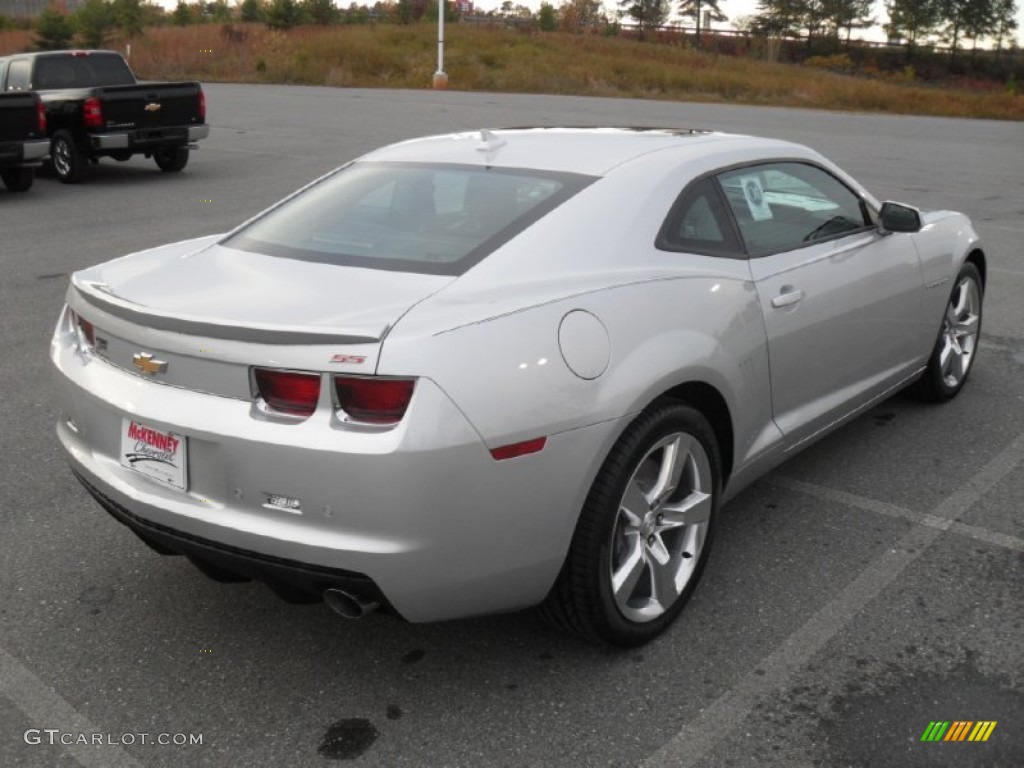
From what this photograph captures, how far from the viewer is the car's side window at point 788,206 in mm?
3885

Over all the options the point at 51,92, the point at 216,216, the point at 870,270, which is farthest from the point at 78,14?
the point at 870,270

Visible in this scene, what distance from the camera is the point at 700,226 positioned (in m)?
3.64

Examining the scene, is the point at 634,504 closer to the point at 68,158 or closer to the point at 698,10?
the point at 68,158

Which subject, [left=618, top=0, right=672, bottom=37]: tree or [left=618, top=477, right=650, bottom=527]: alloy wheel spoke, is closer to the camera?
[left=618, top=477, right=650, bottom=527]: alloy wheel spoke

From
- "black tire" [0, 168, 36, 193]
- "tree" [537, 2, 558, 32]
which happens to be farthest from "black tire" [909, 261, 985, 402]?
"tree" [537, 2, 558, 32]

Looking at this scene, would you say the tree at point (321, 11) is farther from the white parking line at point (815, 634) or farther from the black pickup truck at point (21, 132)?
the white parking line at point (815, 634)

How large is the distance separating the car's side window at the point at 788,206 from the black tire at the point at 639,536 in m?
0.88

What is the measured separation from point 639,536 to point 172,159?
1369cm

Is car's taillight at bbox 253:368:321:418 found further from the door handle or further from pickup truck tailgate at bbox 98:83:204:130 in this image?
pickup truck tailgate at bbox 98:83:204:130

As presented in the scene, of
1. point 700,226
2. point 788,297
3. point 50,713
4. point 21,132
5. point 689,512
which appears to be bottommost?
point 50,713

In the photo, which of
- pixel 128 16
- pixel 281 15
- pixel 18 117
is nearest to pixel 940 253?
pixel 18 117

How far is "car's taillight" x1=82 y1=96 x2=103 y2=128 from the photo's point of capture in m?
14.0

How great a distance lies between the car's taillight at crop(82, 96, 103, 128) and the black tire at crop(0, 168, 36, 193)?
1103mm

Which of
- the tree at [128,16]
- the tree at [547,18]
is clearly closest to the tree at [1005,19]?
the tree at [547,18]
